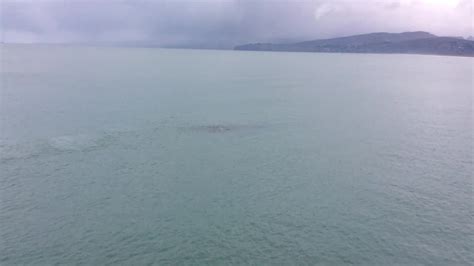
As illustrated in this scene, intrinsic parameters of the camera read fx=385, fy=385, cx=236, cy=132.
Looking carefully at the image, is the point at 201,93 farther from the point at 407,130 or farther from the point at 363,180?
the point at 363,180

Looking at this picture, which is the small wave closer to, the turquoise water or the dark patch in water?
the turquoise water

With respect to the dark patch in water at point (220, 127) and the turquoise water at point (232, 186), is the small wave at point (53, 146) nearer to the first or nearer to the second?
the turquoise water at point (232, 186)

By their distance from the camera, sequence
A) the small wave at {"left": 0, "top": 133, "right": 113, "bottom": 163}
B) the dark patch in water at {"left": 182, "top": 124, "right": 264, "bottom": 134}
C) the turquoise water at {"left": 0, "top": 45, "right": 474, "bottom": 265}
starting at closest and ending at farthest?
the turquoise water at {"left": 0, "top": 45, "right": 474, "bottom": 265} → the small wave at {"left": 0, "top": 133, "right": 113, "bottom": 163} → the dark patch in water at {"left": 182, "top": 124, "right": 264, "bottom": 134}

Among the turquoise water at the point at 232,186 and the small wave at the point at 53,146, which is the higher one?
the small wave at the point at 53,146

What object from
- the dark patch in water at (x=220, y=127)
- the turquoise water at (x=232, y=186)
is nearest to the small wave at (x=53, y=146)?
the turquoise water at (x=232, y=186)

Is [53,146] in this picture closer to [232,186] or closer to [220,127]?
[220,127]

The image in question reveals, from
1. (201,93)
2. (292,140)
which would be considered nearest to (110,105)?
(201,93)

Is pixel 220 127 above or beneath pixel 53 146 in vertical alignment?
beneath

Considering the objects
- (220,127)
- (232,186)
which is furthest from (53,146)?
(232,186)

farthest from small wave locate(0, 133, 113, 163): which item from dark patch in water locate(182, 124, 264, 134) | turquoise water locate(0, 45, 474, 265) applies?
dark patch in water locate(182, 124, 264, 134)
